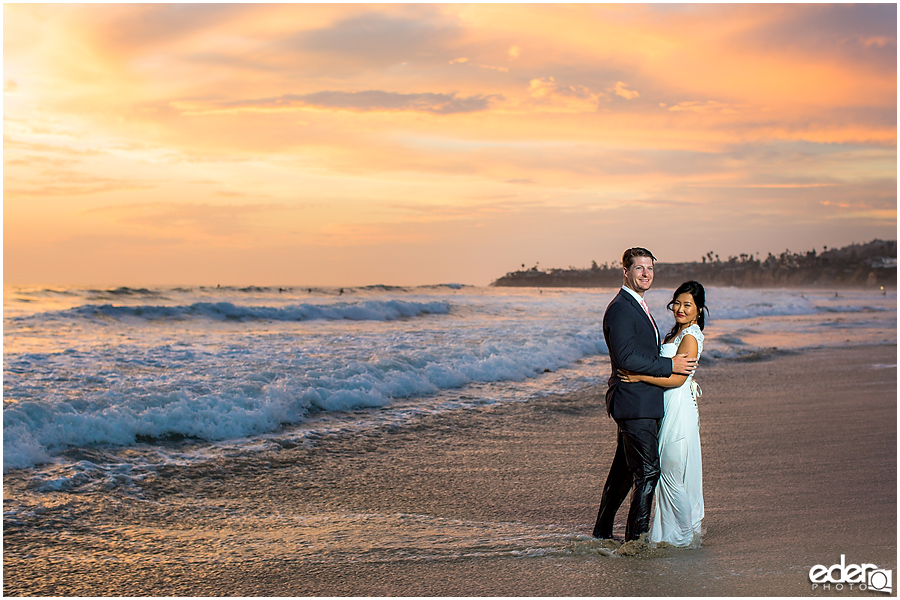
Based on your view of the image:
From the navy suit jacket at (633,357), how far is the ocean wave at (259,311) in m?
22.1

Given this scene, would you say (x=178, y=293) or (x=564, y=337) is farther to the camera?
(x=178, y=293)

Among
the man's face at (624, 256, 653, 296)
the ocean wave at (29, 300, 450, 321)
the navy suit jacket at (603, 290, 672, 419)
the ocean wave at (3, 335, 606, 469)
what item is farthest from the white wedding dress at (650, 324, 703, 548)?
the ocean wave at (29, 300, 450, 321)

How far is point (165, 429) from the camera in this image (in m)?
8.46

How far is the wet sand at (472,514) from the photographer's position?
4.28m

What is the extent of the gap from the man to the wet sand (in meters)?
0.46

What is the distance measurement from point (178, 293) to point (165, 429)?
32.1 m

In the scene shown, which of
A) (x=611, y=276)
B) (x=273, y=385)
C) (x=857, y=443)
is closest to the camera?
(x=857, y=443)

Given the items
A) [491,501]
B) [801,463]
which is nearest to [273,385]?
[491,501]

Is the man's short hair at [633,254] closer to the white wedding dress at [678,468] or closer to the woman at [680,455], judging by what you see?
the woman at [680,455]

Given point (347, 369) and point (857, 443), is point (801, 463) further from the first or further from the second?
point (347, 369)

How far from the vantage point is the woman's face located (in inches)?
Answer: 182

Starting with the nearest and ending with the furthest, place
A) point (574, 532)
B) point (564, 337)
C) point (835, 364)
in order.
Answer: point (574, 532) → point (835, 364) → point (564, 337)

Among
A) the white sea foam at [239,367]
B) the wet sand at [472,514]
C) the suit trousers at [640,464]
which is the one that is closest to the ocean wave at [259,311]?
the white sea foam at [239,367]

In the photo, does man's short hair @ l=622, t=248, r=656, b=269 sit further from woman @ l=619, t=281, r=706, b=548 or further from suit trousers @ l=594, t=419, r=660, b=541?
suit trousers @ l=594, t=419, r=660, b=541
